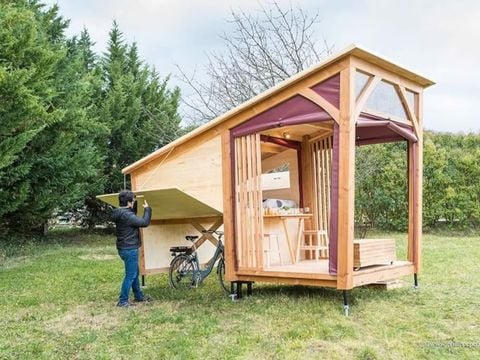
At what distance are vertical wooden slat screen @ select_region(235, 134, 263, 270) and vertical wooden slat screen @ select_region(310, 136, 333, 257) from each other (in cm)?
227

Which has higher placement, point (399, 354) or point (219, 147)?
point (219, 147)

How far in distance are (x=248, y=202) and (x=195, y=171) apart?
1.06 metres

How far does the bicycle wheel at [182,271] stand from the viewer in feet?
26.8

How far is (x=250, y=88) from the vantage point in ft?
51.4

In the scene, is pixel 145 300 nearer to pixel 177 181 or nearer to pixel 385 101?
pixel 177 181

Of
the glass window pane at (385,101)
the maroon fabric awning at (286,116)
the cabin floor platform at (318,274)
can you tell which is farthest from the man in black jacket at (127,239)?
the glass window pane at (385,101)

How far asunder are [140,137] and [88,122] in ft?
12.6

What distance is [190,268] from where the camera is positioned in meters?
8.18

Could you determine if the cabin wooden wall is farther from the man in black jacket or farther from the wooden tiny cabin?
the man in black jacket

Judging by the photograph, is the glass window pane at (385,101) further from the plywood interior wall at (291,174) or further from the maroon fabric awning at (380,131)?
the plywood interior wall at (291,174)

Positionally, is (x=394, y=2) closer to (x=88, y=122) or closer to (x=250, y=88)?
(x=250, y=88)

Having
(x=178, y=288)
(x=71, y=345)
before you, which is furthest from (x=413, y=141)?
(x=71, y=345)

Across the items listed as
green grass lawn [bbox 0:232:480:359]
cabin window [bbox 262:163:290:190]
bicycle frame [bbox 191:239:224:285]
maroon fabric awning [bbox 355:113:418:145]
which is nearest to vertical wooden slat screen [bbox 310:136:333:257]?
cabin window [bbox 262:163:290:190]

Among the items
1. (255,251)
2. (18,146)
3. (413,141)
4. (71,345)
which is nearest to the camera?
(71,345)
